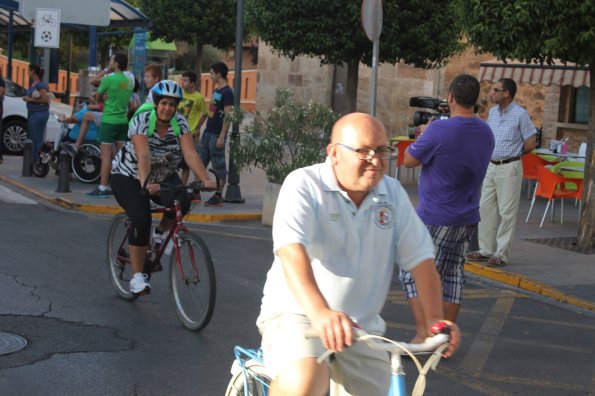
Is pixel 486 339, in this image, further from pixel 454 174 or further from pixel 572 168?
pixel 572 168

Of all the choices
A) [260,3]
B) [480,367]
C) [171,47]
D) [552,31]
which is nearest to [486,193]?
[552,31]

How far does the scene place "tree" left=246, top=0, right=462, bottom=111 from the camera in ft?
60.2

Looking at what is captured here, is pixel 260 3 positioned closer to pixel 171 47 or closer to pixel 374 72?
pixel 374 72

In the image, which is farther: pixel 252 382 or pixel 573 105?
pixel 573 105

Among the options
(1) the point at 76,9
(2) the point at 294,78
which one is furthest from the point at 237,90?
(2) the point at 294,78

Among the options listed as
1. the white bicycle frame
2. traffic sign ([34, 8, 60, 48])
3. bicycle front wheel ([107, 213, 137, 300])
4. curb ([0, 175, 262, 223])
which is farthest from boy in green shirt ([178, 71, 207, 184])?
the white bicycle frame

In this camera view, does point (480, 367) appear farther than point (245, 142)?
No

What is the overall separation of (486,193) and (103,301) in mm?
4124

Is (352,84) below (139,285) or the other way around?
the other way around

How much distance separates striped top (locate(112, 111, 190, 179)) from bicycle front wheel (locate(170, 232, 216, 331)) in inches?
25.1

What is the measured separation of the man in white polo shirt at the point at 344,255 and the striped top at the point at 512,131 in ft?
21.1

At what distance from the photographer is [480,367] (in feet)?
22.1

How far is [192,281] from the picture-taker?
7.32 metres

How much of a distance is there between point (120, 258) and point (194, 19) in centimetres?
2575
